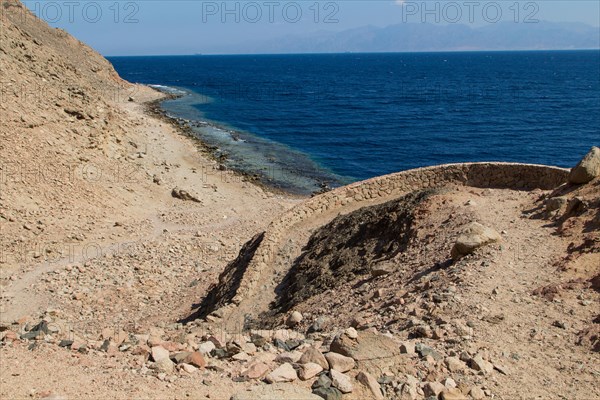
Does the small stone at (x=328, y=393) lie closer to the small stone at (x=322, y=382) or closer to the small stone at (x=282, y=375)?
the small stone at (x=322, y=382)

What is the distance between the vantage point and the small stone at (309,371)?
8656 mm

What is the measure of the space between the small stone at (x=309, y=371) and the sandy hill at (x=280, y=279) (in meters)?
0.04

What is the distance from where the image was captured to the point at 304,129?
60.1 metres

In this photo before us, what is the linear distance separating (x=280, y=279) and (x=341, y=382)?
28.8 ft

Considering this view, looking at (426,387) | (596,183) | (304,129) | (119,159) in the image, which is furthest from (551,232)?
(304,129)

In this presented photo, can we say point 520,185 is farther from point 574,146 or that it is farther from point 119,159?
point 574,146

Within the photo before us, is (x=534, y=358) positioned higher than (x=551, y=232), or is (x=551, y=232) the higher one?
(x=551, y=232)

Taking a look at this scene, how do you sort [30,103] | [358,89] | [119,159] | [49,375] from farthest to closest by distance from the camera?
[358,89] < [119,159] < [30,103] < [49,375]

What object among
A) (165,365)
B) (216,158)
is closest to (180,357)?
(165,365)

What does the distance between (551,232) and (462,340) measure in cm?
580

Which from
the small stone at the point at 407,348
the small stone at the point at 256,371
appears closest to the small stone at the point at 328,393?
the small stone at the point at 256,371

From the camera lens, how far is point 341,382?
8398 millimetres

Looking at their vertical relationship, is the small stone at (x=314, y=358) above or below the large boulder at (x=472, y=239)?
below

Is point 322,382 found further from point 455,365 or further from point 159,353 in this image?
point 159,353
